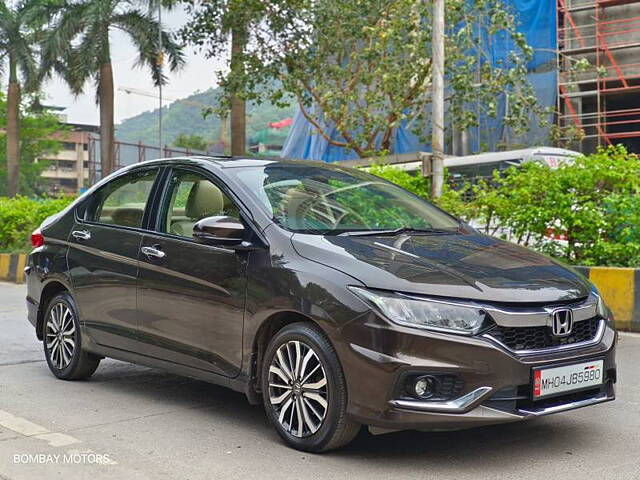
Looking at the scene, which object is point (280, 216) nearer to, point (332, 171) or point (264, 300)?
point (264, 300)

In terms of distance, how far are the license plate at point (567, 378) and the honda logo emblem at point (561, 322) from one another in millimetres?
160

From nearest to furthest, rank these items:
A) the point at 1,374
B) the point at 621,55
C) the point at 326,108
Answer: the point at 1,374 → the point at 326,108 → the point at 621,55

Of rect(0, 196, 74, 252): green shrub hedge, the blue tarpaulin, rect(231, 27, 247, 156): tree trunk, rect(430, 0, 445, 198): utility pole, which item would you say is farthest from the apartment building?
rect(430, 0, 445, 198): utility pole

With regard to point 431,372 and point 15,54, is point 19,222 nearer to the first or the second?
point 431,372

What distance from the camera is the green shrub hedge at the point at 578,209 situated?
361 inches

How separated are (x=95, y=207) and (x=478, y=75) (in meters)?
19.3

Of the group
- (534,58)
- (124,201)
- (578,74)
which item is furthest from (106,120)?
(124,201)

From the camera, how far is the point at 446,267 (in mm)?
4480

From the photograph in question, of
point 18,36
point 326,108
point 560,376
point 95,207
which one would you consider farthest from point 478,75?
point 18,36

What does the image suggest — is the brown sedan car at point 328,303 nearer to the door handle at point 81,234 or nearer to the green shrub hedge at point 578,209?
the door handle at point 81,234

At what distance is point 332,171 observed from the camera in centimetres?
587

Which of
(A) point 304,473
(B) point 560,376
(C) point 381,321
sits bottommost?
(A) point 304,473

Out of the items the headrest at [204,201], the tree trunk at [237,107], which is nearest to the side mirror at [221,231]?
the headrest at [204,201]

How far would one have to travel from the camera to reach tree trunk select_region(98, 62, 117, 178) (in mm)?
35156
